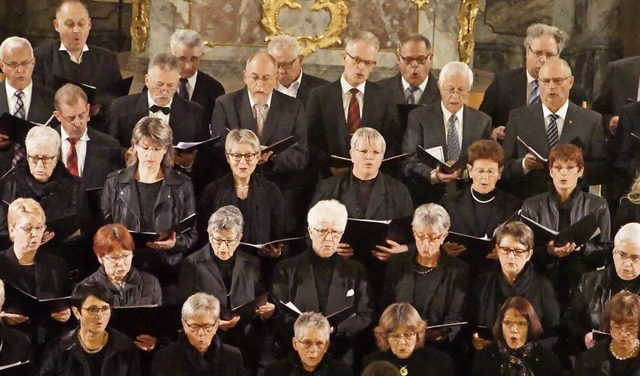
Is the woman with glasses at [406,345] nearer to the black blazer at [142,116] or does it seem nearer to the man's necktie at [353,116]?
the man's necktie at [353,116]

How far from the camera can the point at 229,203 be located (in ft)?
21.2

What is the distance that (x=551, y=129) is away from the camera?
686 cm

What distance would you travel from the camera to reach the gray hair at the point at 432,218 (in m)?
6.17

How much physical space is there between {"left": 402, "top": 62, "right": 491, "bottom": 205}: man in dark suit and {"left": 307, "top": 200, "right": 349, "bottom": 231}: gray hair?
28.8 inches

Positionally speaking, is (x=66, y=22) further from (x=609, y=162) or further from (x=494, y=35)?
(x=494, y=35)

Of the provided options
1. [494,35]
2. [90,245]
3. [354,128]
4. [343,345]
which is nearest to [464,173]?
[354,128]

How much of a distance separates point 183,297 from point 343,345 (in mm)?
695

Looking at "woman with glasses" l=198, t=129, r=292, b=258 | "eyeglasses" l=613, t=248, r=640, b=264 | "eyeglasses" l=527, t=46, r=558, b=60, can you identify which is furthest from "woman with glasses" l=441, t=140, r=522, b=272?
"eyeglasses" l=527, t=46, r=558, b=60

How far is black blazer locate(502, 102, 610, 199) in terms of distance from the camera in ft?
22.2

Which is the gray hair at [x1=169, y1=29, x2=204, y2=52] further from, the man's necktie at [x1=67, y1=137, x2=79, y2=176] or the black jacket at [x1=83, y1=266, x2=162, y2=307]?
the black jacket at [x1=83, y1=266, x2=162, y2=307]

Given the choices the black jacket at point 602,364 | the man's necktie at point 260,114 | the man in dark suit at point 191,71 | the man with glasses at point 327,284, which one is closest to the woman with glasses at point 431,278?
the man with glasses at point 327,284

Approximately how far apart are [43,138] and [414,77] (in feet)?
6.37

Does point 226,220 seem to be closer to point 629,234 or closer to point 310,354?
point 310,354

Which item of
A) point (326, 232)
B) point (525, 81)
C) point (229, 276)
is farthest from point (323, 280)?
point (525, 81)
